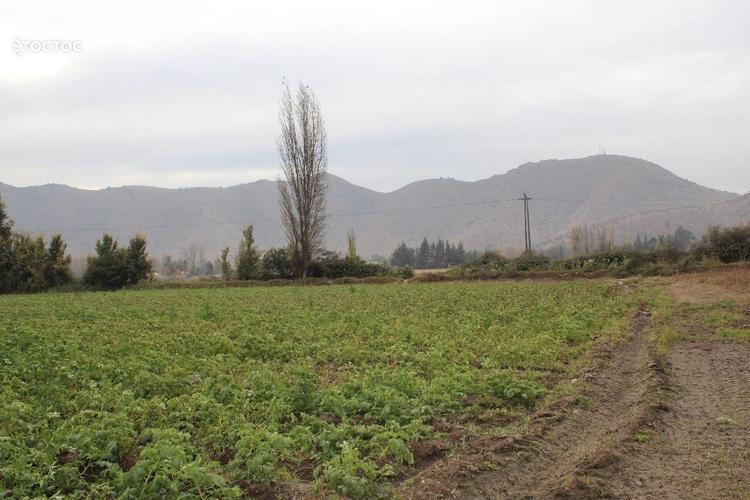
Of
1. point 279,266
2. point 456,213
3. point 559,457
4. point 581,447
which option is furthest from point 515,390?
point 456,213

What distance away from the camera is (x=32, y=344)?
42.8ft

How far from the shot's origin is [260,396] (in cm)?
804

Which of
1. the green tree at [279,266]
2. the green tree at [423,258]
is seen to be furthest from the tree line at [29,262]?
the green tree at [423,258]

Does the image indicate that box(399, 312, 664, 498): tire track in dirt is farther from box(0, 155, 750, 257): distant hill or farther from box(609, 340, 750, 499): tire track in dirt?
box(0, 155, 750, 257): distant hill

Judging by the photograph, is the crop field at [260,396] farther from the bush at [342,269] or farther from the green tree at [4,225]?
the green tree at [4,225]

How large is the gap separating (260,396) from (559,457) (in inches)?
153

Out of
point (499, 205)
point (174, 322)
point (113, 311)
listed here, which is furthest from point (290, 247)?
point (499, 205)

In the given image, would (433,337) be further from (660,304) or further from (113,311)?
(113,311)

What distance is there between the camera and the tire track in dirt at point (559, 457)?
530cm

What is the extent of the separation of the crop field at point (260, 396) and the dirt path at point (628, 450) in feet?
2.01

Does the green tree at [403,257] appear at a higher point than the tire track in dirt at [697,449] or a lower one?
higher

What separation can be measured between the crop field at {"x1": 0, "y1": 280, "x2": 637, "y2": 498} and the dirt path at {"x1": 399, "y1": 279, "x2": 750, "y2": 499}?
61 cm

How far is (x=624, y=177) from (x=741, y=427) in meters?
193

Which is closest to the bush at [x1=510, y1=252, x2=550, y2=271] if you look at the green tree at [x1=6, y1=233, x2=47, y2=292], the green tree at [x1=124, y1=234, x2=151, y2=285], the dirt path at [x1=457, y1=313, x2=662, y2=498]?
the green tree at [x1=124, y1=234, x2=151, y2=285]
